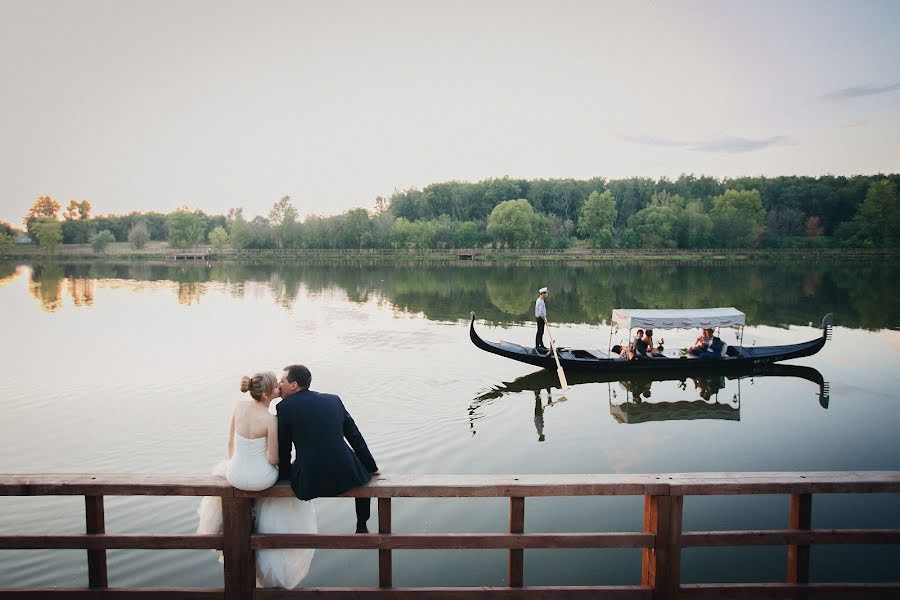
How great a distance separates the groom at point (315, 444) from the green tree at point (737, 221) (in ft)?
363

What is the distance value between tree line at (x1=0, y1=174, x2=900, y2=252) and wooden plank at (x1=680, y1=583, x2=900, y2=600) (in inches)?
3816

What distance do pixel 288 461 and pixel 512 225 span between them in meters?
97.3

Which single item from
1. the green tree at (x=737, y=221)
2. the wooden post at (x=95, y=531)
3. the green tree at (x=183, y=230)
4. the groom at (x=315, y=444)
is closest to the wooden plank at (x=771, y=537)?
the groom at (x=315, y=444)

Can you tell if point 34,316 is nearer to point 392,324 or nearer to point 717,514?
point 392,324

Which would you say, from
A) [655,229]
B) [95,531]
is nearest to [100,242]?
[655,229]

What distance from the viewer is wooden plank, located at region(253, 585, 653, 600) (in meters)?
4.04

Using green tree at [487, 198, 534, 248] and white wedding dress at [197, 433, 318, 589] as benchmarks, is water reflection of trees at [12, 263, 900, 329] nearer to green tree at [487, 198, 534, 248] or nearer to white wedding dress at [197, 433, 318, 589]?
white wedding dress at [197, 433, 318, 589]

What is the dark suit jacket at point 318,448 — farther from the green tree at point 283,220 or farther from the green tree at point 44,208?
the green tree at point 44,208

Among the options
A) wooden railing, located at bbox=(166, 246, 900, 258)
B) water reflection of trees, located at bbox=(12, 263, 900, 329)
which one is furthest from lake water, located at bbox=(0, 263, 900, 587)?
wooden railing, located at bbox=(166, 246, 900, 258)

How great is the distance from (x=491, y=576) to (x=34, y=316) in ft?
111

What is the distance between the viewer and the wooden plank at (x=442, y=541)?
3.96 m

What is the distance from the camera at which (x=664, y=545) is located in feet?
13.2

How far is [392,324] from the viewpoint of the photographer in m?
30.5

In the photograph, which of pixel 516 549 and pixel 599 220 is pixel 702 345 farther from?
pixel 599 220
